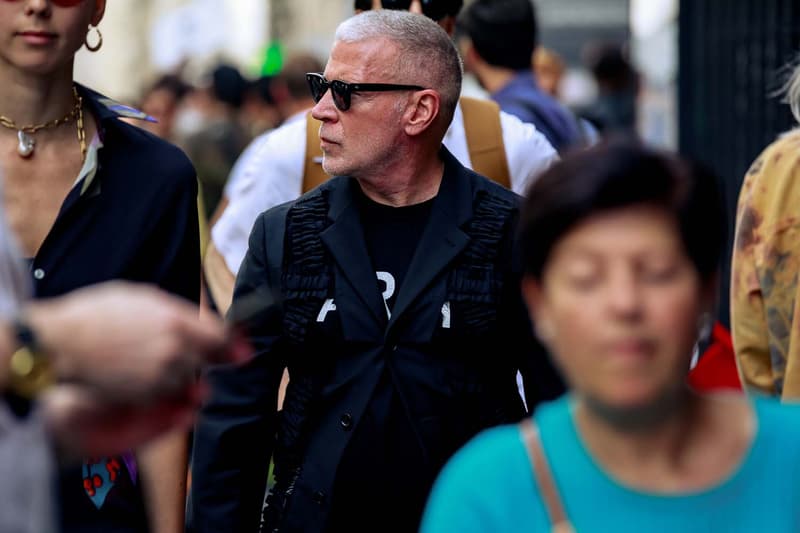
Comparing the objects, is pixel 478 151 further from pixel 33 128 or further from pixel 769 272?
pixel 33 128

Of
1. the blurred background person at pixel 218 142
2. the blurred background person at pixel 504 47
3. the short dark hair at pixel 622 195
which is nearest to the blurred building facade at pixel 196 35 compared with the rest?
the blurred background person at pixel 218 142

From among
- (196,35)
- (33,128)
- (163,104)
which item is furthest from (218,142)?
(33,128)

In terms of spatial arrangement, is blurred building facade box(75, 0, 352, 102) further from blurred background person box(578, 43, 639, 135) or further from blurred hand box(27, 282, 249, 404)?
blurred hand box(27, 282, 249, 404)

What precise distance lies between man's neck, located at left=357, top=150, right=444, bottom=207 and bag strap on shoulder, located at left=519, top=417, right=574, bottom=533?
6.96 ft

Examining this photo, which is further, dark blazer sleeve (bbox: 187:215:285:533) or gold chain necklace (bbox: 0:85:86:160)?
dark blazer sleeve (bbox: 187:215:285:533)

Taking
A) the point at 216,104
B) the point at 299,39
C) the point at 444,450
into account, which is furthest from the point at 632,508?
the point at 299,39

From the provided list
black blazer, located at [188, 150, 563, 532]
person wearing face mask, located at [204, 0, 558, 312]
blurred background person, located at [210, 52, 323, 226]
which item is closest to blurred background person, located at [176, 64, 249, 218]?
blurred background person, located at [210, 52, 323, 226]

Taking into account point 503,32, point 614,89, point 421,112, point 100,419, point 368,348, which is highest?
point 100,419

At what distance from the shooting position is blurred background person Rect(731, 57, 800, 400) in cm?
466

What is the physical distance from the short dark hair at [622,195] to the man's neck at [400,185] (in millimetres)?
2052

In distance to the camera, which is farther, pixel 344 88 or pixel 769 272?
pixel 344 88

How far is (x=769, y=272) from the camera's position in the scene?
4.69m

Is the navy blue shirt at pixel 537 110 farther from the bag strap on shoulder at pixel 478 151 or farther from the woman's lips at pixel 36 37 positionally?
the woman's lips at pixel 36 37

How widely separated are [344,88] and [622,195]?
2.39 m
